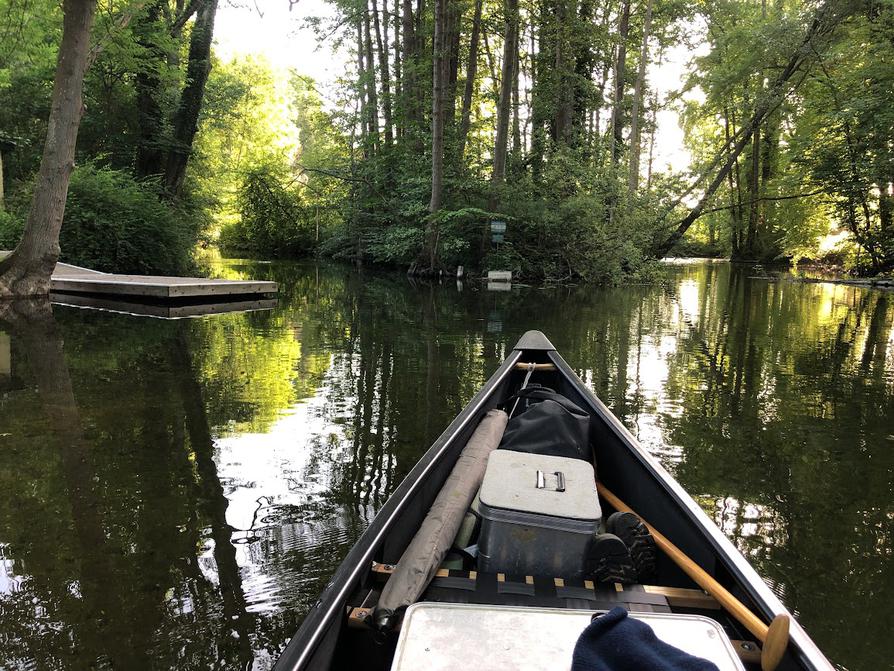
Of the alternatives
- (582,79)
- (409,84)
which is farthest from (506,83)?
(409,84)

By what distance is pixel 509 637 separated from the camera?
4.46 ft

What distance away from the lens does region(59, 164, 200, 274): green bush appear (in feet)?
43.0

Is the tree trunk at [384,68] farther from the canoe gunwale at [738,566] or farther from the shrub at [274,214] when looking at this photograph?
the canoe gunwale at [738,566]

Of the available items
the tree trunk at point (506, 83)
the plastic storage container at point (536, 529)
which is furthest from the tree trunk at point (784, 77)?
the plastic storage container at point (536, 529)

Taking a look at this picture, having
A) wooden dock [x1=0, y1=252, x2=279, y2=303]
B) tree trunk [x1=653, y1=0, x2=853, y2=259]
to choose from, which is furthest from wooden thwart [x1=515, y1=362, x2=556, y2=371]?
tree trunk [x1=653, y1=0, x2=853, y2=259]

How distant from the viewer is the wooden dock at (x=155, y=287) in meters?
10.2

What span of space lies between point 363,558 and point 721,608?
3.65 ft

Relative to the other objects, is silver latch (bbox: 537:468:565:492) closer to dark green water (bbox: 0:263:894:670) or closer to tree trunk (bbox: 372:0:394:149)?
dark green water (bbox: 0:263:894:670)

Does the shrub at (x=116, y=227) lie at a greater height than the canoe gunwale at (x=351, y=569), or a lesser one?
greater

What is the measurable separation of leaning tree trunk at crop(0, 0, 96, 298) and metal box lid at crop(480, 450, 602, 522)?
10.5 metres

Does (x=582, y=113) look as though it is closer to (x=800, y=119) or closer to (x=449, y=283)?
(x=800, y=119)

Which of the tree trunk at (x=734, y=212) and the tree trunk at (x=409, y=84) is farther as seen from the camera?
the tree trunk at (x=734, y=212)

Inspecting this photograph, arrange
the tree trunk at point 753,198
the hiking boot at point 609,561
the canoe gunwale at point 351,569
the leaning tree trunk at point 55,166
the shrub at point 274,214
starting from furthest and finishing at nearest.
Answer: the tree trunk at point 753,198 < the shrub at point 274,214 < the leaning tree trunk at point 55,166 < the hiking boot at point 609,561 < the canoe gunwale at point 351,569

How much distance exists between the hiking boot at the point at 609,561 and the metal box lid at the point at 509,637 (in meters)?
0.41
